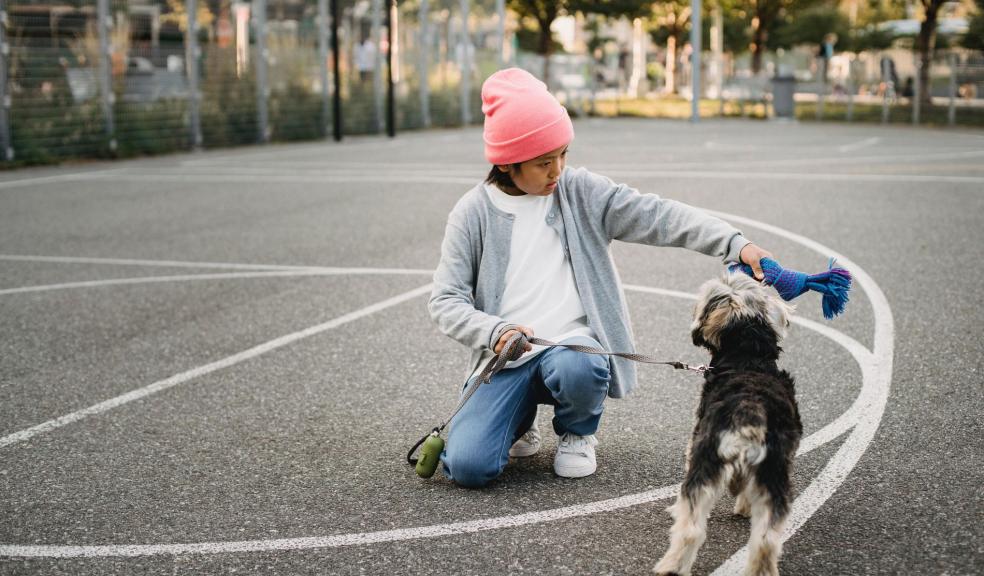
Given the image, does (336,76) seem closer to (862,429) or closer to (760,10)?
(862,429)

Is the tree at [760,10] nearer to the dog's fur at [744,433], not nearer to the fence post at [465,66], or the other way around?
the fence post at [465,66]

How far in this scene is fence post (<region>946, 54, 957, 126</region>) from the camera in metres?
29.7

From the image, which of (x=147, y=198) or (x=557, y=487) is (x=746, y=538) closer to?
(x=557, y=487)

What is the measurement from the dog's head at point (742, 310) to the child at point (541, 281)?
515 mm

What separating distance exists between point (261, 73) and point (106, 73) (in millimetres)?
4599

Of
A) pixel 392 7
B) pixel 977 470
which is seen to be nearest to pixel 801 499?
pixel 977 470

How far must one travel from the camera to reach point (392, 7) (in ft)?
85.4

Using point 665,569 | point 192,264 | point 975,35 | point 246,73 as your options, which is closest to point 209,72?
point 246,73

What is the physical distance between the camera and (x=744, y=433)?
3451 millimetres

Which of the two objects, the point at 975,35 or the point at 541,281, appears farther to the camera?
the point at 975,35

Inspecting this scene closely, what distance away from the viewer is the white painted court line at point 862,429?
399 cm

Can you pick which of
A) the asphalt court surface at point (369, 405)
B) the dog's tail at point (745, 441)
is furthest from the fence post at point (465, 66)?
the dog's tail at point (745, 441)

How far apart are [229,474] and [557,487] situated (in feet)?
4.35

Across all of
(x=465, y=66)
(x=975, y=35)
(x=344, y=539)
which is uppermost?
(x=975, y=35)
